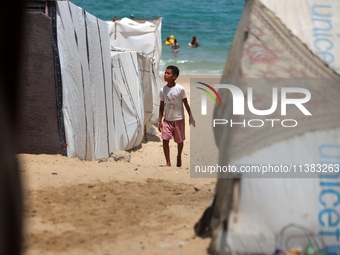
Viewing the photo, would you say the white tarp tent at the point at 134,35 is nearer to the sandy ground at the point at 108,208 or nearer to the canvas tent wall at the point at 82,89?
the canvas tent wall at the point at 82,89

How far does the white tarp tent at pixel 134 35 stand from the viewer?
47.5 feet

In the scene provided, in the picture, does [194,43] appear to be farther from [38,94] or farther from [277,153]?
[277,153]

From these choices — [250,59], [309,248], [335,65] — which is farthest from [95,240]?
[335,65]

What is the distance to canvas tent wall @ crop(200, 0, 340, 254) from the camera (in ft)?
9.57

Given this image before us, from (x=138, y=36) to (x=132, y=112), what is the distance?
274 inches

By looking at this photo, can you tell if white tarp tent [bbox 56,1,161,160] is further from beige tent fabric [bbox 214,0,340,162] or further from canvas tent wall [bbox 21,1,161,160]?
beige tent fabric [bbox 214,0,340,162]

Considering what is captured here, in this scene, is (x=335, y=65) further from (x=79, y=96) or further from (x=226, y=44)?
(x=226, y=44)

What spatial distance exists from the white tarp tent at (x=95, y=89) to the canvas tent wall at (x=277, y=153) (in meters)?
3.05

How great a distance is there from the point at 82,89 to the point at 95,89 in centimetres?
57

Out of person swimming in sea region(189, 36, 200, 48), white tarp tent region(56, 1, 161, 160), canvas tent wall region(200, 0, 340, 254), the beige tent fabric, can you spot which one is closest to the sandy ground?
canvas tent wall region(200, 0, 340, 254)

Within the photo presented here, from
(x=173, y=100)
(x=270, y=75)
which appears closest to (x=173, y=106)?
(x=173, y=100)

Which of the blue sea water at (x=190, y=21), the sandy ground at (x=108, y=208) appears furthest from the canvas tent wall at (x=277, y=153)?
the blue sea water at (x=190, y=21)

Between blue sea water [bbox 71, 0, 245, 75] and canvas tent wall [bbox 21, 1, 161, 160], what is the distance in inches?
624

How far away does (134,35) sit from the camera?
48.3ft
